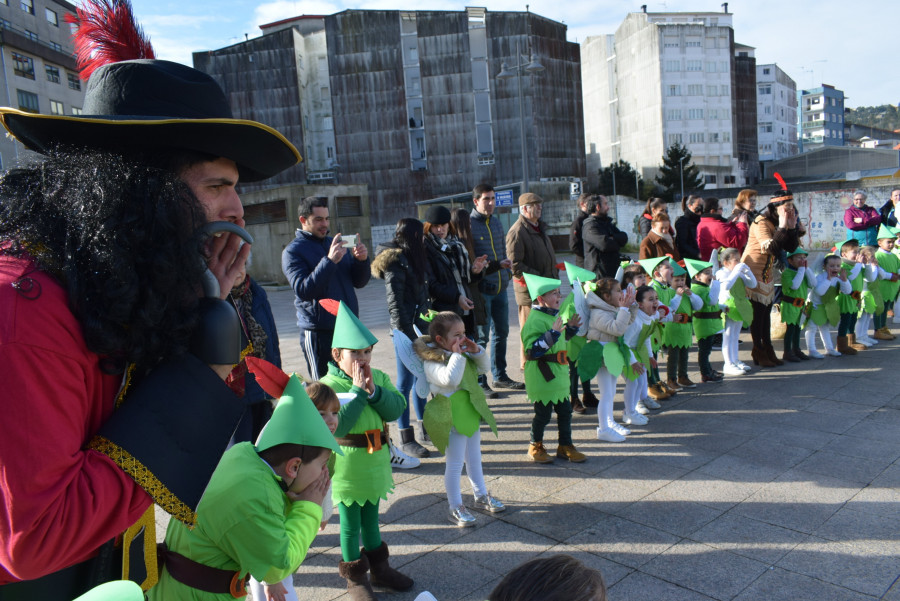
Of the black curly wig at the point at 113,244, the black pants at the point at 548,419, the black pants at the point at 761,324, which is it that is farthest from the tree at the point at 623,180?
the black curly wig at the point at 113,244

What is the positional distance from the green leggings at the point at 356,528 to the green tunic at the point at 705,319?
519cm

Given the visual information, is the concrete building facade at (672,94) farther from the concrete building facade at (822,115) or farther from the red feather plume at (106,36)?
the red feather plume at (106,36)

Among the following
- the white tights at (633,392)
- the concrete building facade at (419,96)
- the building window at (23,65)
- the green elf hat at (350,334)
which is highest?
the building window at (23,65)

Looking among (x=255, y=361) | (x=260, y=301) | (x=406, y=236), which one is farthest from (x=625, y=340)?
(x=255, y=361)

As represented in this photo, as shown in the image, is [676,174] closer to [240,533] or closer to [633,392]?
[633,392]

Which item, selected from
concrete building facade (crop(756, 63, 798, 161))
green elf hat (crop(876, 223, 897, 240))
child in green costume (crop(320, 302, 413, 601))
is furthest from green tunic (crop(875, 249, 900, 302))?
concrete building facade (crop(756, 63, 798, 161))

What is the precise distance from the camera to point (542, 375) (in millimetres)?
4707

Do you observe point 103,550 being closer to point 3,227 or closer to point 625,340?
point 3,227

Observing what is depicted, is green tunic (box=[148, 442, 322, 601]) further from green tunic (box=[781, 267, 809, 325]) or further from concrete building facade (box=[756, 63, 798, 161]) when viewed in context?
concrete building facade (box=[756, 63, 798, 161])

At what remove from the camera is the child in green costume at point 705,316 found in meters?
Answer: 7.10

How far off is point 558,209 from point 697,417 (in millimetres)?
28075

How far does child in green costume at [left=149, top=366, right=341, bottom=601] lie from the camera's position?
1981 millimetres

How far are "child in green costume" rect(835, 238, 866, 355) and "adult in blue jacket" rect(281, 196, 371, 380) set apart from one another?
21.9 ft

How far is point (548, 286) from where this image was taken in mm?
4969
